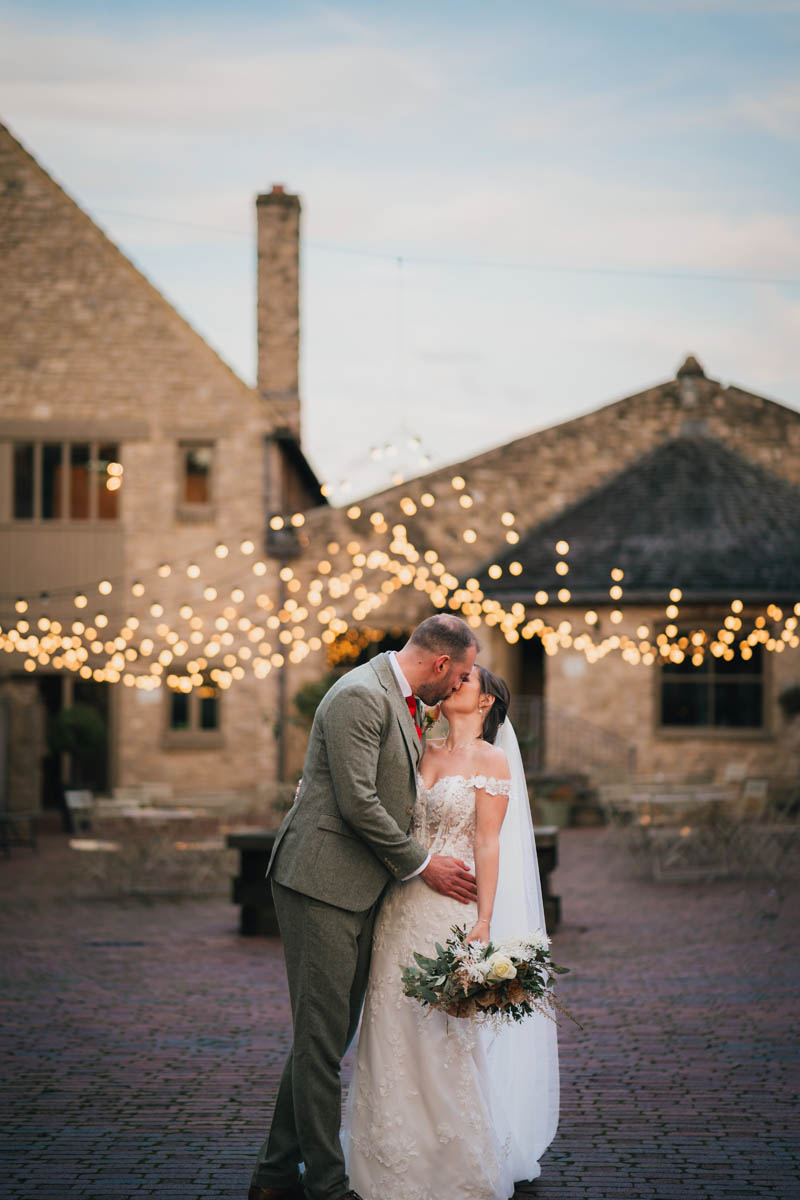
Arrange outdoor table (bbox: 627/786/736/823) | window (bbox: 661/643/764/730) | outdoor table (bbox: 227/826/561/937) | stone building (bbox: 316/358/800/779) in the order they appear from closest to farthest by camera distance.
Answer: outdoor table (bbox: 227/826/561/937)
outdoor table (bbox: 627/786/736/823)
stone building (bbox: 316/358/800/779)
window (bbox: 661/643/764/730)

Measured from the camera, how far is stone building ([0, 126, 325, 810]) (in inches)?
908

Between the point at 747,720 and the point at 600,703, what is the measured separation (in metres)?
2.40

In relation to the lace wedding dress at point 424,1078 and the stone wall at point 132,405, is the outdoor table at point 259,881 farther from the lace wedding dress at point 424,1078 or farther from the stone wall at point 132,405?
the stone wall at point 132,405

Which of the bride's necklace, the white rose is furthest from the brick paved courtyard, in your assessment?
the bride's necklace

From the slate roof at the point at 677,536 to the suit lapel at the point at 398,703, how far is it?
17.6m

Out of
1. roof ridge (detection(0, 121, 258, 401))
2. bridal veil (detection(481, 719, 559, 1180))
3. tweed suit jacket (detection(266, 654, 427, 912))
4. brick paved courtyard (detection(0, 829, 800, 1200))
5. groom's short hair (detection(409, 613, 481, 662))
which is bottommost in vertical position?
brick paved courtyard (detection(0, 829, 800, 1200))

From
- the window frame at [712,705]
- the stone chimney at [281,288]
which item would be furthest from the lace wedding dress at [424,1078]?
the stone chimney at [281,288]

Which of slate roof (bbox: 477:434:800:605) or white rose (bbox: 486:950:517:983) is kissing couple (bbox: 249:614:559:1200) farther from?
slate roof (bbox: 477:434:800:605)

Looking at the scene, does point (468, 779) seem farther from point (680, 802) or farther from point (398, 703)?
point (680, 802)

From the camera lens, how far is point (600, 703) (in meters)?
22.8

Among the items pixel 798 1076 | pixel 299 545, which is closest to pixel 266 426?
pixel 299 545

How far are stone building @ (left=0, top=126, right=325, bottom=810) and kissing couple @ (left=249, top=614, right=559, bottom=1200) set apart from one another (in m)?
18.1

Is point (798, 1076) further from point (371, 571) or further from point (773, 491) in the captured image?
point (773, 491)

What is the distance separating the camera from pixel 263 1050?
731cm
